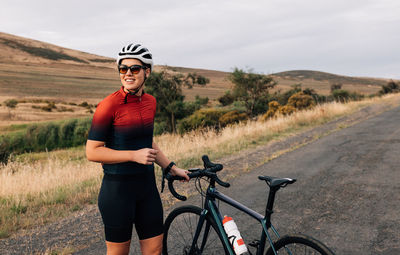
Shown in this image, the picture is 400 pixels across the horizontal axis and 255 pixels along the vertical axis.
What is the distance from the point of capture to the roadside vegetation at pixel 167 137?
6.32m

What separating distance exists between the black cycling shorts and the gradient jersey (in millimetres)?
84

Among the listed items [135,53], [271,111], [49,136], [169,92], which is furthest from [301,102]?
[49,136]

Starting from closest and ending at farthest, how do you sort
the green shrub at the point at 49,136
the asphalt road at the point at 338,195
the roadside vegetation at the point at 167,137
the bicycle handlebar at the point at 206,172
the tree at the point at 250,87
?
the bicycle handlebar at the point at 206,172 < the asphalt road at the point at 338,195 < the roadside vegetation at the point at 167,137 < the tree at the point at 250,87 < the green shrub at the point at 49,136

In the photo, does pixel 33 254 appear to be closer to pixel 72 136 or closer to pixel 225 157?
pixel 225 157

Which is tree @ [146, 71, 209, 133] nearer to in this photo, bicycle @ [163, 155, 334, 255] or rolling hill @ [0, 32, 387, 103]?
bicycle @ [163, 155, 334, 255]

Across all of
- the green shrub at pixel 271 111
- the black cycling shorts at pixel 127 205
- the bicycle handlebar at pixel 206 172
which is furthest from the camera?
the green shrub at pixel 271 111

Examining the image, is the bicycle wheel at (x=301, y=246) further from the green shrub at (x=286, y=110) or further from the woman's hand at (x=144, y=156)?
the green shrub at (x=286, y=110)

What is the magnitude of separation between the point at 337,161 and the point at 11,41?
384 feet

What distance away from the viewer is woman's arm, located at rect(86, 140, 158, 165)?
7.06 ft

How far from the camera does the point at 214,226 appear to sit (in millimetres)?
2682

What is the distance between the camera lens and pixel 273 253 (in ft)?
7.88

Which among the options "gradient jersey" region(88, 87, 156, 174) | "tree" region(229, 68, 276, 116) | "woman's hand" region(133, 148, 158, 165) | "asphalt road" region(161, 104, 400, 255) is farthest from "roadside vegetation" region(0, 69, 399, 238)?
"woman's hand" region(133, 148, 158, 165)

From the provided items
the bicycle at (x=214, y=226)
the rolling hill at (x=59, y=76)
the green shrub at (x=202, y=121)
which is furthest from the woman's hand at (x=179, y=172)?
the rolling hill at (x=59, y=76)

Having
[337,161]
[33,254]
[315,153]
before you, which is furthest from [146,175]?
[315,153]
